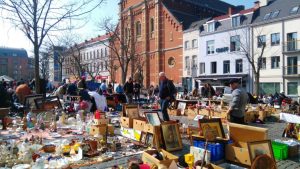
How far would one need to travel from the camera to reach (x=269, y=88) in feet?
115

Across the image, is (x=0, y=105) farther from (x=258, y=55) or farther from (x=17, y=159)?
(x=258, y=55)

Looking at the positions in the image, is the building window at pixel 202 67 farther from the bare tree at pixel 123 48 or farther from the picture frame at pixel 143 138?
the picture frame at pixel 143 138

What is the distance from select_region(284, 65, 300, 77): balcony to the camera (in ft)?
106

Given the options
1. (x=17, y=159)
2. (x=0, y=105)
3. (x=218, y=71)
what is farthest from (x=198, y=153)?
(x=218, y=71)

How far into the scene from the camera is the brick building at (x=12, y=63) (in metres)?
110

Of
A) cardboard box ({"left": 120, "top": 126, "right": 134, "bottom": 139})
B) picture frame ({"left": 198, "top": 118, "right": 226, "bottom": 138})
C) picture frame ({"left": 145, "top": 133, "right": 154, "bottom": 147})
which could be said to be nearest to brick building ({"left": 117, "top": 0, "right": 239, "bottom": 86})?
cardboard box ({"left": 120, "top": 126, "right": 134, "bottom": 139})

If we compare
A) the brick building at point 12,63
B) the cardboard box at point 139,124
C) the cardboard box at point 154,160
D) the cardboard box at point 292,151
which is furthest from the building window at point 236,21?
the brick building at point 12,63

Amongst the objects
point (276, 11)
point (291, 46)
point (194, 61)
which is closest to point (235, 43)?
point (276, 11)

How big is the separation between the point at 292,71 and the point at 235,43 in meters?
8.20

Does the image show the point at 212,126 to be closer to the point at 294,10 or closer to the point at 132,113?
the point at 132,113

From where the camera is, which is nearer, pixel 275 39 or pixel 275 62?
pixel 275 62

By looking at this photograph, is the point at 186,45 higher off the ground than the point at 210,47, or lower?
higher

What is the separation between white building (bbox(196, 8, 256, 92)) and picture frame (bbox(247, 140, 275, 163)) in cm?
3169

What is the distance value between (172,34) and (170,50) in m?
2.43
